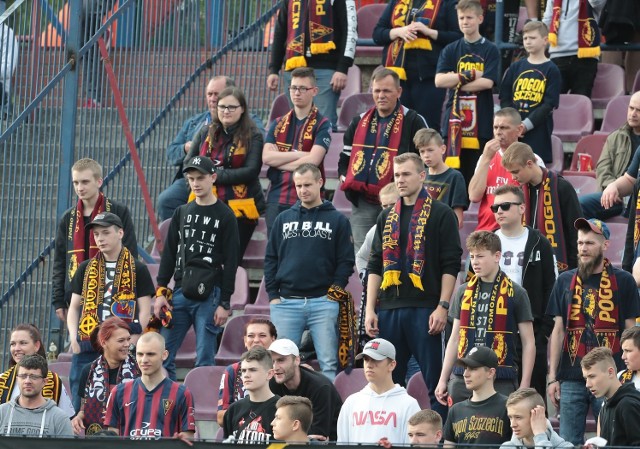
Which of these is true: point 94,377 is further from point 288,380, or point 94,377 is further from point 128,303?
point 288,380

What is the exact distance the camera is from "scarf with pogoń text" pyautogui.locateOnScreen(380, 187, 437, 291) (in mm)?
10836

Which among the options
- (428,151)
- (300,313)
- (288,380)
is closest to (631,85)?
(428,151)

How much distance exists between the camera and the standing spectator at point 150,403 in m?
10.2

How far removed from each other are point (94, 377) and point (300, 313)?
1.55 metres

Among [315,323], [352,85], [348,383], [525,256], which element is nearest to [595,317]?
[525,256]

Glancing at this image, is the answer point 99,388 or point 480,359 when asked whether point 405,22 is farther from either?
point 480,359

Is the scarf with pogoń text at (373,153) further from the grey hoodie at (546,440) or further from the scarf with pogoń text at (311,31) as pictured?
the grey hoodie at (546,440)

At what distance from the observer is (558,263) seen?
11.1 meters

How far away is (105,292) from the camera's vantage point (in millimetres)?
11500

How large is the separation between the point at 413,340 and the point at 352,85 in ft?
17.6

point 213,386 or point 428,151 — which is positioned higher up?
point 428,151

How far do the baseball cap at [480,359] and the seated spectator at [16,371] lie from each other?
288 cm

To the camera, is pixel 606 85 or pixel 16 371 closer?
pixel 16 371

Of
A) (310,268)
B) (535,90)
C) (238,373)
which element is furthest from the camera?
(535,90)
